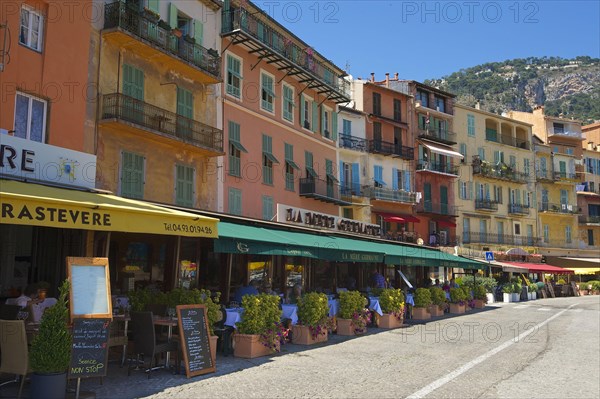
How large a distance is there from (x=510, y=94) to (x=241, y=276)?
128 m

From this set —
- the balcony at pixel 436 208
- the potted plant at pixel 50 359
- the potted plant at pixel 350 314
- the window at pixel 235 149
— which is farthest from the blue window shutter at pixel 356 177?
the potted plant at pixel 50 359

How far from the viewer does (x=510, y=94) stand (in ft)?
436

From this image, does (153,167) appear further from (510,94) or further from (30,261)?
(510,94)

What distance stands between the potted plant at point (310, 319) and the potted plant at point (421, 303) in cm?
763

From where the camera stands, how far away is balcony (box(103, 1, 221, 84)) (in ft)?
54.1

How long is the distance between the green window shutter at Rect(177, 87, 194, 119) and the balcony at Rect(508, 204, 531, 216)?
38368mm

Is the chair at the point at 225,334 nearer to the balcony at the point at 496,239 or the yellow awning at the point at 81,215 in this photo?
the yellow awning at the point at 81,215

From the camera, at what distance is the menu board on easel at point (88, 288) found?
768cm

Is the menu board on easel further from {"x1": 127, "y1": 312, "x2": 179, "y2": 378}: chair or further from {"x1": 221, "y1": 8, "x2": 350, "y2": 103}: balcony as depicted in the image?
{"x1": 221, "y1": 8, "x2": 350, "y2": 103}: balcony

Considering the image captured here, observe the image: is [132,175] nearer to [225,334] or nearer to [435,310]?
[225,334]

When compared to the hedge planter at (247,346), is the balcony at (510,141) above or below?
above

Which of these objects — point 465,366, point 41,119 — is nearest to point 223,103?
point 41,119

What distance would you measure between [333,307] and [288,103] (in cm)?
1334

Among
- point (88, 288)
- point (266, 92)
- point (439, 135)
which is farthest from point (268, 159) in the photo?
point (439, 135)
